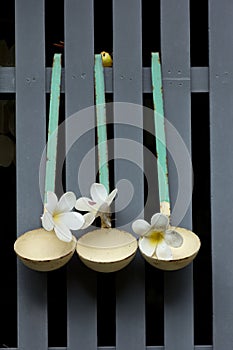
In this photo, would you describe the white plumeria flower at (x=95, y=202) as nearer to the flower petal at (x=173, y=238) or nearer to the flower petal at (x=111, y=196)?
the flower petal at (x=111, y=196)

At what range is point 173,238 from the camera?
112 centimetres

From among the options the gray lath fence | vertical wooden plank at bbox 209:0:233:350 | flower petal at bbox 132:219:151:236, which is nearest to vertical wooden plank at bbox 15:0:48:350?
the gray lath fence

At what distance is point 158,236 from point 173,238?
4cm

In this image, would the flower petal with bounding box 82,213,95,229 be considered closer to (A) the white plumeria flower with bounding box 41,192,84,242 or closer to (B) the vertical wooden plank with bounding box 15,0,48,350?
(A) the white plumeria flower with bounding box 41,192,84,242

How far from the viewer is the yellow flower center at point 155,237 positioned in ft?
3.72

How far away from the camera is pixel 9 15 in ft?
4.77

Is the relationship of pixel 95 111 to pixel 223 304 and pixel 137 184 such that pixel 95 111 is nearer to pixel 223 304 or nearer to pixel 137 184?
pixel 137 184

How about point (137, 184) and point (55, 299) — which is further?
point (55, 299)

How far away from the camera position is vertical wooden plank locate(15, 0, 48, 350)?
120 centimetres

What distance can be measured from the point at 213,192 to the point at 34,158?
378 mm

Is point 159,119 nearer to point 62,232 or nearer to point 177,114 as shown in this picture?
point 177,114

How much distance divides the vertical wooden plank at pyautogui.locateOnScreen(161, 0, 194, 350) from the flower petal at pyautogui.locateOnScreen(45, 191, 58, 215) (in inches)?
9.9

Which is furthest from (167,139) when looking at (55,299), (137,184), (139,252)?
(55,299)

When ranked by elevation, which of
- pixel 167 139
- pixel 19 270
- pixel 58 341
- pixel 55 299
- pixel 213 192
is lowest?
pixel 58 341
